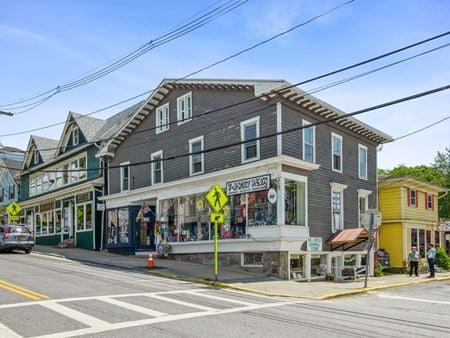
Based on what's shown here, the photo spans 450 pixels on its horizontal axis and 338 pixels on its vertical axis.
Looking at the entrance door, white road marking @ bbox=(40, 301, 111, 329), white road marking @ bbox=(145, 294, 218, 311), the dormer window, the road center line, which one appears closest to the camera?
white road marking @ bbox=(40, 301, 111, 329)

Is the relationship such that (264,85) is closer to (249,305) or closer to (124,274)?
(124,274)

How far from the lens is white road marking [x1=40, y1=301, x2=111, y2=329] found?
9.21 metres

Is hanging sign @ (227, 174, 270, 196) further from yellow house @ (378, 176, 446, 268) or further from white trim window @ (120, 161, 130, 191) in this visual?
yellow house @ (378, 176, 446, 268)

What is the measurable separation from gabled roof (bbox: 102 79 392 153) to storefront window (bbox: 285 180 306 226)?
3.52 metres

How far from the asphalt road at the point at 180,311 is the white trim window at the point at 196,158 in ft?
26.9

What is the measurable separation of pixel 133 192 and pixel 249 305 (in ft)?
54.7

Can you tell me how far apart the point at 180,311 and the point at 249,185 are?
1079 cm

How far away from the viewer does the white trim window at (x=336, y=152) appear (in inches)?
964

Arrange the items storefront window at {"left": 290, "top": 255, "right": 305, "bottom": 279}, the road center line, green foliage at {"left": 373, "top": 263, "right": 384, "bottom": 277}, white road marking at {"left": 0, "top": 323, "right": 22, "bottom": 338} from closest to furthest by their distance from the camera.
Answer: white road marking at {"left": 0, "top": 323, "right": 22, "bottom": 338}, the road center line, storefront window at {"left": 290, "top": 255, "right": 305, "bottom": 279}, green foliage at {"left": 373, "top": 263, "right": 384, "bottom": 277}

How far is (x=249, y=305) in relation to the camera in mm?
12391

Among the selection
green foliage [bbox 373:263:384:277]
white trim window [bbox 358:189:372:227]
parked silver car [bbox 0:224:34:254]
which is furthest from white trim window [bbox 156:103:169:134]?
green foliage [bbox 373:263:384:277]

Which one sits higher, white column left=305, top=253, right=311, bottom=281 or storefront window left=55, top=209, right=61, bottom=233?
storefront window left=55, top=209, right=61, bottom=233

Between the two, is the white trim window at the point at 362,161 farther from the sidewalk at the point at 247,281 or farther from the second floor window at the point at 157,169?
the second floor window at the point at 157,169

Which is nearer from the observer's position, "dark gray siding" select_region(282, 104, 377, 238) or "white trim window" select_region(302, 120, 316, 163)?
"dark gray siding" select_region(282, 104, 377, 238)
